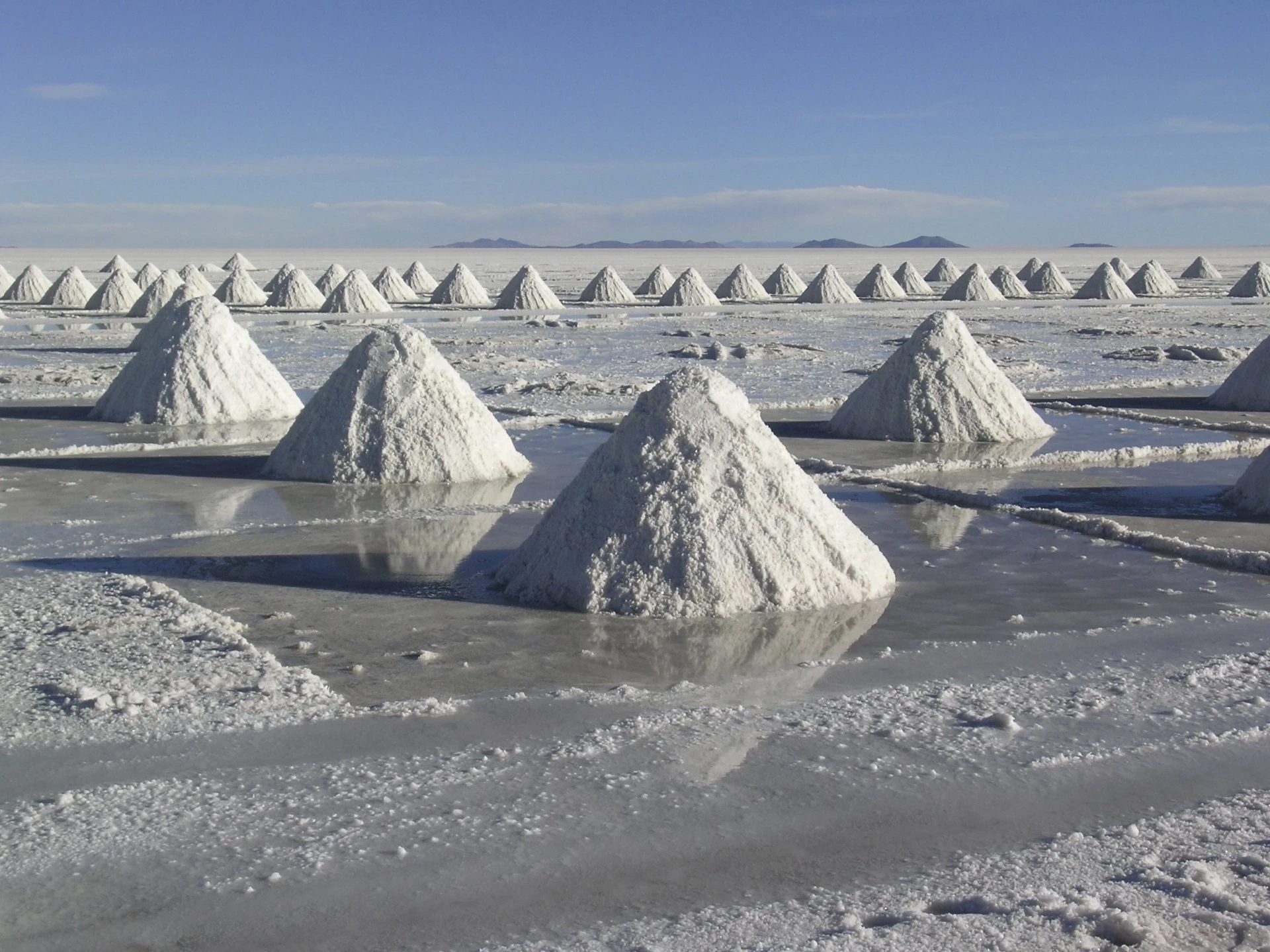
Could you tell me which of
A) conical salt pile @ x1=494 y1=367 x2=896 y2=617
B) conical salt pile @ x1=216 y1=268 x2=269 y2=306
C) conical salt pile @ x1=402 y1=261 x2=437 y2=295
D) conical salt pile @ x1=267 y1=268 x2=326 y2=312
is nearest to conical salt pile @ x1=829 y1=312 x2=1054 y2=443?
conical salt pile @ x1=494 y1=367 x2=896 y2=617

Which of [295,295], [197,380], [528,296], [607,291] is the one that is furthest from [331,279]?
[197,380]

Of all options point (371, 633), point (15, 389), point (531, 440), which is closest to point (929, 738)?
point (371, 633)

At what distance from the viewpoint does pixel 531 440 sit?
11.8 m

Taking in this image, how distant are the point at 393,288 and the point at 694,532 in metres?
32.0

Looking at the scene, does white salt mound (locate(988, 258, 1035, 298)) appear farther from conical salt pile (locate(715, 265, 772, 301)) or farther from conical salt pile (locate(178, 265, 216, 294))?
conical salt pile (locate(178, 265, 216, 294))

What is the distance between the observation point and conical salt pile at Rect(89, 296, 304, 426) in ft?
41.4

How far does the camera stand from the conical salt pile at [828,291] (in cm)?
3734

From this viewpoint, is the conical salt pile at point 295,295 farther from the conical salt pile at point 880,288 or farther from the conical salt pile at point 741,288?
the conical salt pile at point 880,288

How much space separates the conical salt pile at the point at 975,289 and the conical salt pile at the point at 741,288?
5221mm

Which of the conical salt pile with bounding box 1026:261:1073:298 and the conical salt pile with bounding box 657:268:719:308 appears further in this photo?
the conical salt pile with bounding box 1026:261:1073:298

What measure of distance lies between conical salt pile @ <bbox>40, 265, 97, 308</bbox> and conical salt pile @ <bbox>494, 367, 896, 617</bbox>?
30044 millimetres

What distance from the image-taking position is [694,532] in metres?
6.10

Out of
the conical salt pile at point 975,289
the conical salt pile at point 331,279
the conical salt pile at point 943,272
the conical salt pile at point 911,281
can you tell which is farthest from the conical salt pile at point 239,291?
the conical salt pile at point 943,272

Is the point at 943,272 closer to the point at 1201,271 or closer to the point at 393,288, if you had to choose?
the point at 1201,271
